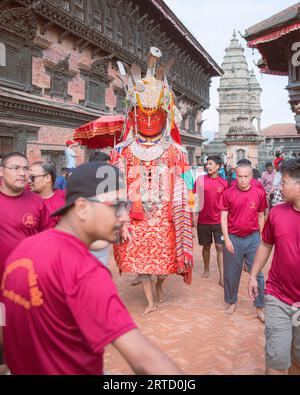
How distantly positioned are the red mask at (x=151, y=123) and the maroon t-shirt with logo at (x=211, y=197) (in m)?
1.89

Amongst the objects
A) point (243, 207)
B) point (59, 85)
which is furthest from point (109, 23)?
point (243, 207)

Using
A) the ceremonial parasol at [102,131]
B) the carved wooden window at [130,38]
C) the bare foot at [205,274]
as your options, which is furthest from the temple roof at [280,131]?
the bare foot at [205,274]

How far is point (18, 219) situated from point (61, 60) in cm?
1343

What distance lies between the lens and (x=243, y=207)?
16.7ft

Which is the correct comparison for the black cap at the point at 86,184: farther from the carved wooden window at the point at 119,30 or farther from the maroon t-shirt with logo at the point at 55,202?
the carved wooden window at the point at 119,30

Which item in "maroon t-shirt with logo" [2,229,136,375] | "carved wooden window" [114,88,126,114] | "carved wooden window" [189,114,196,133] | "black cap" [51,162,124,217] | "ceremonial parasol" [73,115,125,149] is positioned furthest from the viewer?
"carved wooden window" [189,114,196,133]

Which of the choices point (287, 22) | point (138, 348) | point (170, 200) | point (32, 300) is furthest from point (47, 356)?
point (287, 22)

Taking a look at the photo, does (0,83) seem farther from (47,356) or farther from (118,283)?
(47,356)

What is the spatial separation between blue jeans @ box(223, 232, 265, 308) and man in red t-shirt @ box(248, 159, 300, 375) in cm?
209

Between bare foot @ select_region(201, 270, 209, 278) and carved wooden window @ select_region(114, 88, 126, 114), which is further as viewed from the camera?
carved wooden window @ select_region(114, 88, 126, 114)

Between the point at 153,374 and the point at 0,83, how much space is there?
12.7 meters

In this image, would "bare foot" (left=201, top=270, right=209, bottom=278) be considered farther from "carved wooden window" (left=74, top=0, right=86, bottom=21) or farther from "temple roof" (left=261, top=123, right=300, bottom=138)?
"temple roof" (left=261, top=123, right=300, bottom=138)

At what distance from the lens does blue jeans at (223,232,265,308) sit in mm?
5121

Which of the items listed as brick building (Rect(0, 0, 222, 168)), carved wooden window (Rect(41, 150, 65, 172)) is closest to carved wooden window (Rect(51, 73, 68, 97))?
brick building (Rect(0, 0, 222, 168))
